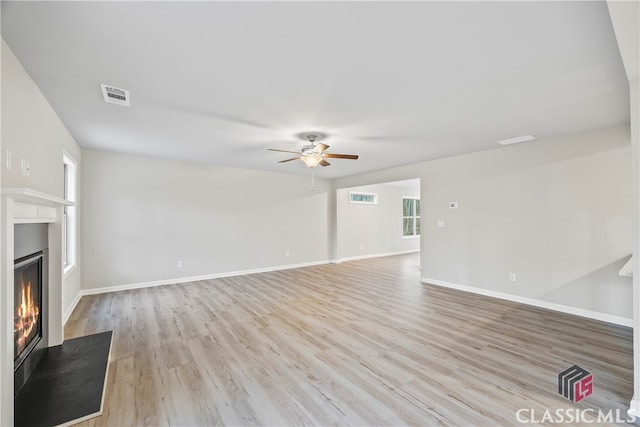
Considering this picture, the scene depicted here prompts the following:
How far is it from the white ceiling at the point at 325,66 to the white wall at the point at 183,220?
1427mm

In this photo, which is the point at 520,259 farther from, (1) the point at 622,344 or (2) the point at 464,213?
(1) the point at 622,344

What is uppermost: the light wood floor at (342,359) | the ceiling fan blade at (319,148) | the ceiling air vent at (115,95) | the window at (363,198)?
the ceiling air vent at (115,95)

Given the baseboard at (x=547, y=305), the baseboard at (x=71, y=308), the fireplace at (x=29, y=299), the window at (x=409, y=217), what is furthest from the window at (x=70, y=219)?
the window at (x=409, y=217)

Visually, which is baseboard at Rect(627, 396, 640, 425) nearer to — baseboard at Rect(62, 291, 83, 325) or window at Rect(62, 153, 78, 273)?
baseboard at Rect(62, 291, 83, 325)

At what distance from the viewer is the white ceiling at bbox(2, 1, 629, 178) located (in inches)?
58.7

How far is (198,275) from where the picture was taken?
549cm

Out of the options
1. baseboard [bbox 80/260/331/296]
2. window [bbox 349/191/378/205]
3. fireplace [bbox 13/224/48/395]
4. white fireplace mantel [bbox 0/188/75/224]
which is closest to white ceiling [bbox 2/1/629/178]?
white fireplace mantel [bbox 0/188/75/224]

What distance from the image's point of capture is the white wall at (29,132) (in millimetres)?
1771

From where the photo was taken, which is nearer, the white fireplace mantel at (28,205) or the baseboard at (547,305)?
the white fireplace mantel at (28,205)

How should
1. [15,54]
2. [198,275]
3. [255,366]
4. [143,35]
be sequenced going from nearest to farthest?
[143,35]
[15,54]
[255,366]
[198,275]

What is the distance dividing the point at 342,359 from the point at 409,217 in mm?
8349

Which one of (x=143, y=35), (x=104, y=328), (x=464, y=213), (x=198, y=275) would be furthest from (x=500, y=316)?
(x=198, y=275)

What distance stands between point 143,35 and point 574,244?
5.22 m

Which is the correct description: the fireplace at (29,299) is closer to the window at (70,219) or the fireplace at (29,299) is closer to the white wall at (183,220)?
the window at (70,219)
